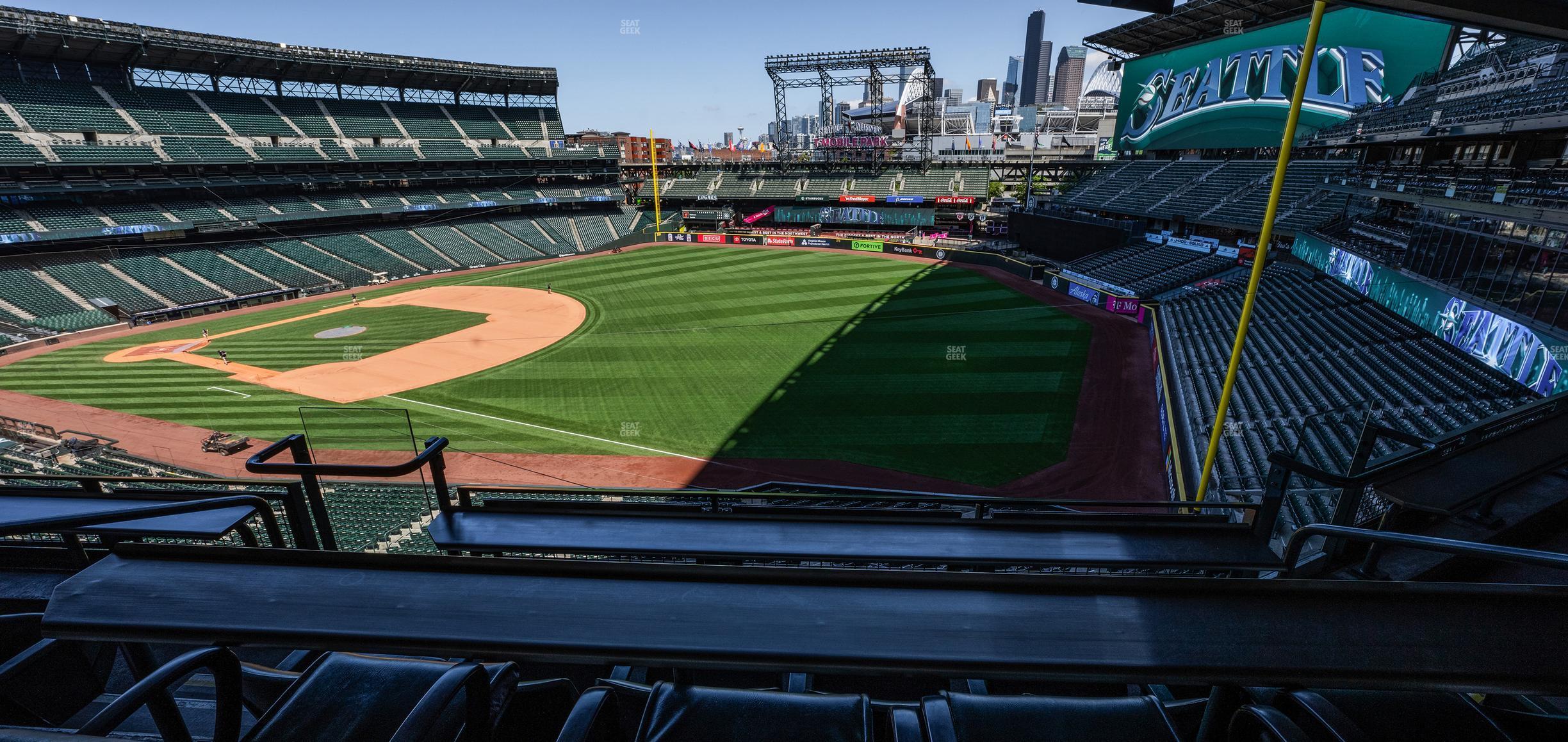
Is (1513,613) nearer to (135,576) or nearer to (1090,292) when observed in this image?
(135,576)

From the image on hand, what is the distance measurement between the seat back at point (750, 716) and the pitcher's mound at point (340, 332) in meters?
39.9

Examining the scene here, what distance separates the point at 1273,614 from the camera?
6.15 ft

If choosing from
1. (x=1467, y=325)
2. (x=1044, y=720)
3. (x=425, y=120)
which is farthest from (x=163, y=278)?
(x=1467, y=325)

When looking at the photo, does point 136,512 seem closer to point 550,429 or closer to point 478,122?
point 550,429

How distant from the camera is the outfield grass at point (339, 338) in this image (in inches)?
1203


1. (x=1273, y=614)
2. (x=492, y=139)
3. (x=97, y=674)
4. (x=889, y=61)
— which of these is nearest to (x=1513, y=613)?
(x=1273, y=614)

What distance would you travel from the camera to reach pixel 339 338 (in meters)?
33.8

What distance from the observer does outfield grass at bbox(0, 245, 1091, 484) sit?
20641mm

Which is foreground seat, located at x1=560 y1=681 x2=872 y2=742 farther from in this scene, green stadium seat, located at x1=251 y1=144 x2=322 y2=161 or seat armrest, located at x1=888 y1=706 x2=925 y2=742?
green stadium seat, located at x1=251 y1=144 x2=322 y2=161

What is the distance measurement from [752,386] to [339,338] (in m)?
24.6

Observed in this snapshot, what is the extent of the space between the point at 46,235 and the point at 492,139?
36783 millimetres

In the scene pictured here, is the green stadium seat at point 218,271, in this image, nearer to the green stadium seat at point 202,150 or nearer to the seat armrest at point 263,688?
the green stadium seat at point 202,150

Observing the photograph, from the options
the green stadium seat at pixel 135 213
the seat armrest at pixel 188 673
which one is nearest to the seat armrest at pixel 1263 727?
the seat armrest at pixel 188 673

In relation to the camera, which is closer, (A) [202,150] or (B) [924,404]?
(B) [924,404]
